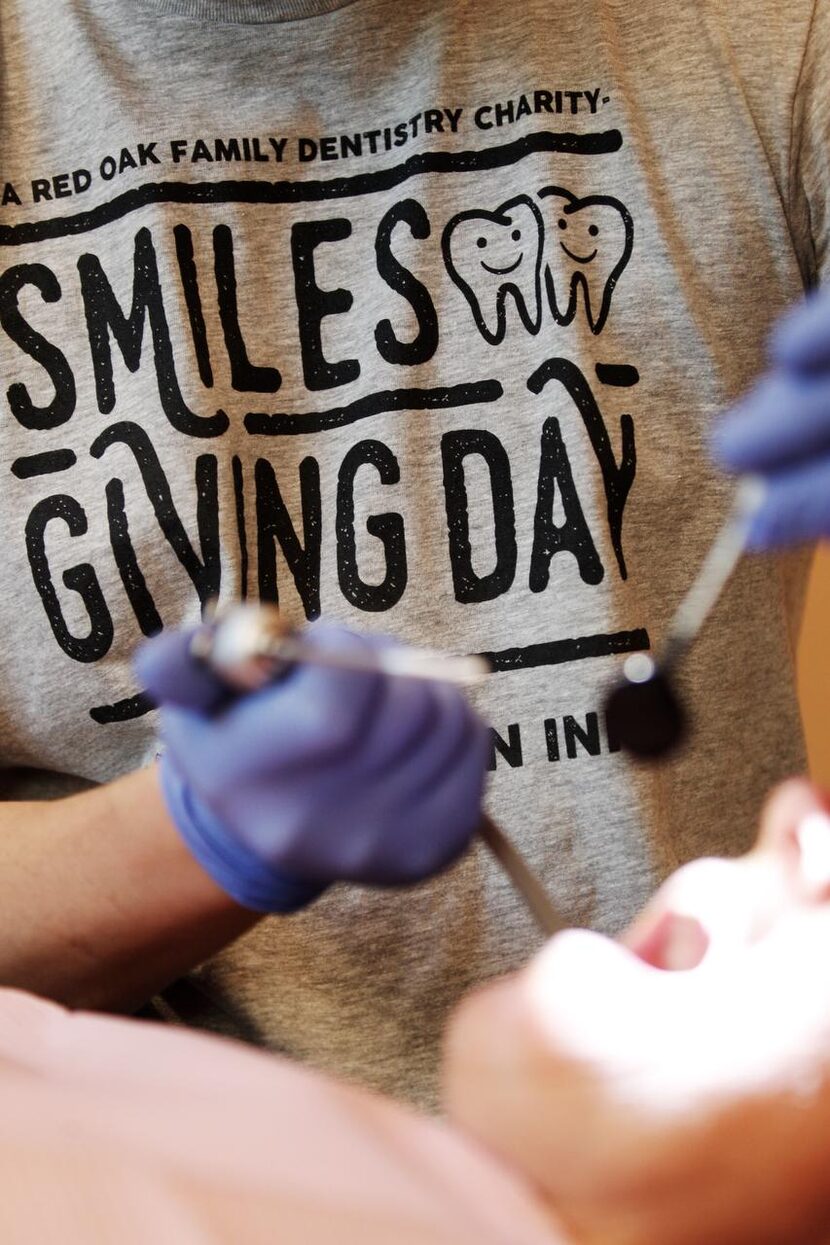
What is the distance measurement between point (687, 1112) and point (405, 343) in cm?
55

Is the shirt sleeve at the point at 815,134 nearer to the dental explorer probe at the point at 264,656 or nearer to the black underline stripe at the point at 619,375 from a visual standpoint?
the black underline stripe at the point at 619,375

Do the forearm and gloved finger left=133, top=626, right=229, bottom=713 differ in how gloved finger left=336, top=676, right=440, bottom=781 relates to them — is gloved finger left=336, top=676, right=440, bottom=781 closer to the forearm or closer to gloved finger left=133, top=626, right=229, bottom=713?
gloved finger left=133, top=626, right=229, bottom=713

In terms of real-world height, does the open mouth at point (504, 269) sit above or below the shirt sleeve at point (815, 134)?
below

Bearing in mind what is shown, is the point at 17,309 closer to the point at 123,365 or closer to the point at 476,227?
the point at 123,365

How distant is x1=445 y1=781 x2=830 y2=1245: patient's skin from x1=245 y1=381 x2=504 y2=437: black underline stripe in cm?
41

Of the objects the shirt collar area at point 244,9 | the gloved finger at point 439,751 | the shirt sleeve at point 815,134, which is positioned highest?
the shirt collar area at point 244,9

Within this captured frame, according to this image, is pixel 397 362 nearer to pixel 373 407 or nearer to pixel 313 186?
pixel 373 407

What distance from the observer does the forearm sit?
67 centimetres

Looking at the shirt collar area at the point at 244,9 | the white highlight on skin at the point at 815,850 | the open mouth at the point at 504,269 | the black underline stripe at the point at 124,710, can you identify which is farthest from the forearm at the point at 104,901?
the shirt collar area at the point at 244,9

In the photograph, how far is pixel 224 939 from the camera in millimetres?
727

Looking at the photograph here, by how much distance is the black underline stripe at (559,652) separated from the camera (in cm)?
82

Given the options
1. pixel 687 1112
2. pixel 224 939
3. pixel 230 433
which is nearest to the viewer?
pixel 687 1112

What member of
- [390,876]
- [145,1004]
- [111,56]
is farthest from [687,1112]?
[111,56]

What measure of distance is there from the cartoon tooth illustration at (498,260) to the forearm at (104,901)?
0.39 metres
